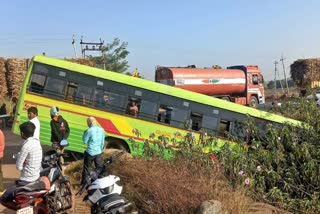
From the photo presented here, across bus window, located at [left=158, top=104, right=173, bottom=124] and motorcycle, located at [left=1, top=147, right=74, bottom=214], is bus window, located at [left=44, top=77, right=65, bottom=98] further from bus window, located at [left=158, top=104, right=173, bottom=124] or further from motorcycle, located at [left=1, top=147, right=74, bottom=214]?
motorcycle, located at [left=1, top=147, right=74, bottom=214]

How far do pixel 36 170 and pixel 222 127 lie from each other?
31.0 ft

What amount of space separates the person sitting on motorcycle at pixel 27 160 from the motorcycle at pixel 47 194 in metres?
0.09

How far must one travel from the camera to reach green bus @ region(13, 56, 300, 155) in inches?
559

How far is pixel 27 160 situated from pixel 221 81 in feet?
89.5

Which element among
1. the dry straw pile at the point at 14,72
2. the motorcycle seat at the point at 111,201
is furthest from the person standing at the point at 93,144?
the dry straw pile at the point at 14,72

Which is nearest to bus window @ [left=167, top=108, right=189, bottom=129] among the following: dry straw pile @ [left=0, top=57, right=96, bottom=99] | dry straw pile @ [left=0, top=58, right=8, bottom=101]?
dry straw pile @ [left=0, top=57, right=96, bottom=99]

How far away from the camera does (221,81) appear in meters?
32.8

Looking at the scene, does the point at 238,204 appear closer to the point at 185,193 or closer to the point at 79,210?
the point at 185,193

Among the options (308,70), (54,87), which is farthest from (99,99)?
(308,70)

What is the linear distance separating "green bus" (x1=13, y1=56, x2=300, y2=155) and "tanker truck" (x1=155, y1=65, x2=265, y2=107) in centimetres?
1556

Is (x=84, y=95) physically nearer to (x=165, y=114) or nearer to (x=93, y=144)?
A: (x=165, y=114)

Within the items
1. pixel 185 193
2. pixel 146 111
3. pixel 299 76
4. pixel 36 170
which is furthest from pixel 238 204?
pixel 299 76

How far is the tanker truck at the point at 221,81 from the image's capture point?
1221 inches

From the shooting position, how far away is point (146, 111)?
14.8 meters
